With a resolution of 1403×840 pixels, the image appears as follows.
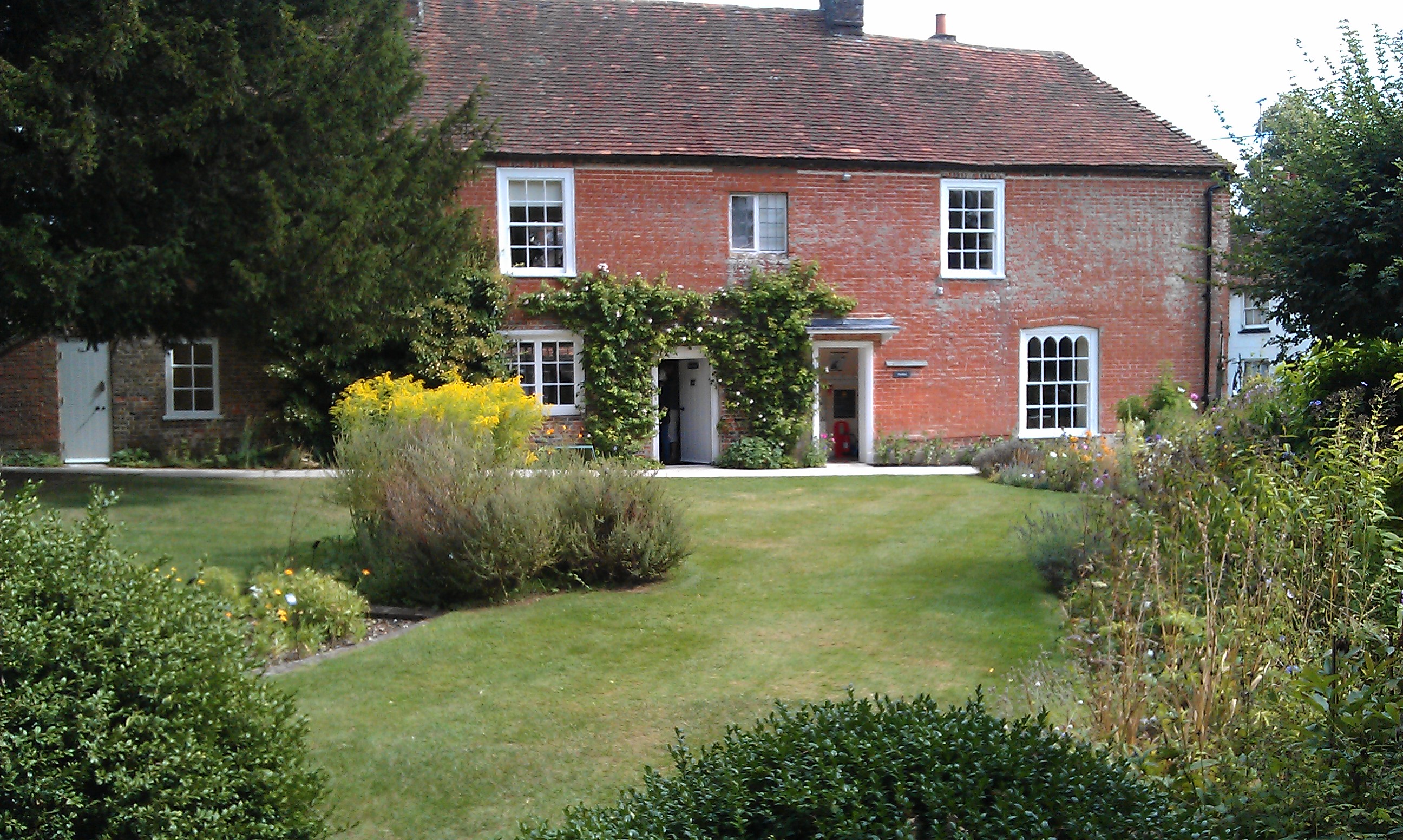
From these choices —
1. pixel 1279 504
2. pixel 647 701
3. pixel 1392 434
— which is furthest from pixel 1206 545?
pixel 647 701

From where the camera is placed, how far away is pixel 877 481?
17781 mm

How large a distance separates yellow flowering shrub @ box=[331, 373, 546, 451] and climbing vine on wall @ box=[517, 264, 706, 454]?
6.26 metres

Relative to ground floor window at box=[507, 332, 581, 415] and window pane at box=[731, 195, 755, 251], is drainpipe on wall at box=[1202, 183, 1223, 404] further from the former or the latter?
ground floor window at box=[507, 332, 581, 415]

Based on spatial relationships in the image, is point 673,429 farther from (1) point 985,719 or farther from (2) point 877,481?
(1) point 985,719

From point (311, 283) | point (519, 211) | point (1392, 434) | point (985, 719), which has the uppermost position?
point (519, 211)

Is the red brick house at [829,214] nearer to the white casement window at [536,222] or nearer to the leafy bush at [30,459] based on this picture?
the white casement window at [536,222]

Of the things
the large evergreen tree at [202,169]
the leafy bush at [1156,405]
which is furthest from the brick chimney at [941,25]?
the large evergreen tree at [202,169]

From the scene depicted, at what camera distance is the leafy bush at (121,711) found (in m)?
3.96

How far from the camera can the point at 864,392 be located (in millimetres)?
22031

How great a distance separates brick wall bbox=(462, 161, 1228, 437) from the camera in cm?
2081

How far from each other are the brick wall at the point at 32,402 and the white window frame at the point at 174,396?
5.82ft

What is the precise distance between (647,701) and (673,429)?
50.8 ft

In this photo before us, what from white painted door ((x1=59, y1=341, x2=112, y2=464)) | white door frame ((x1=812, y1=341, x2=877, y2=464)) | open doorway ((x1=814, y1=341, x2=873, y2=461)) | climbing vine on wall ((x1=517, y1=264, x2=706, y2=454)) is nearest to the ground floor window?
climbing vine on wall ((x1=517, y1=264, x2=706, y2=454))

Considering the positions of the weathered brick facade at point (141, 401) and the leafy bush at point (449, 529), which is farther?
the weathered brick facade at point (141, 401)
